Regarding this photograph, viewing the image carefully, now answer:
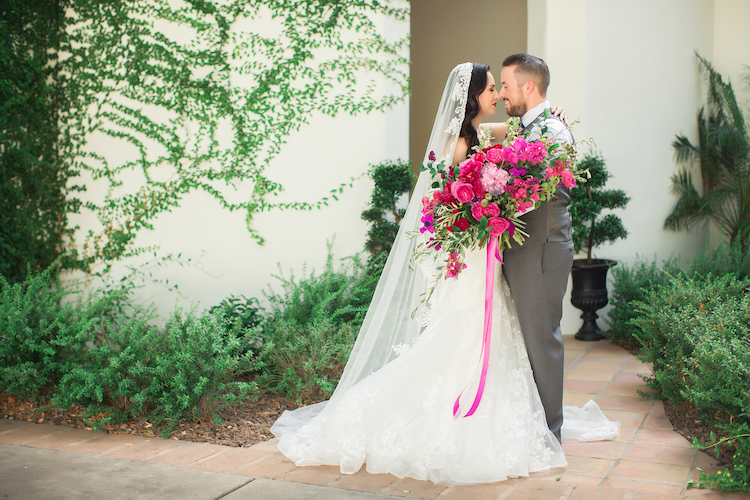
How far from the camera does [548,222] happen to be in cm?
315

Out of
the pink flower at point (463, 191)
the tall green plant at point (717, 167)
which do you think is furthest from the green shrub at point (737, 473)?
the tall green plant at point (717, 167)

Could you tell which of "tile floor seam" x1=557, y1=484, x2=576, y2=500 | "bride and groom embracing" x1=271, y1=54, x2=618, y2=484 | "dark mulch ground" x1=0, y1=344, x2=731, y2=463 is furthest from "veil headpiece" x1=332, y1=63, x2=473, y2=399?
"tile floor seam" x1=557, y1=484, x2=576, y2=500

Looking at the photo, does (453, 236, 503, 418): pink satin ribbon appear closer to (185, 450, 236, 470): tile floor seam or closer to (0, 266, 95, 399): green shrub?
(185, 450, 236, 470): tile floor seam

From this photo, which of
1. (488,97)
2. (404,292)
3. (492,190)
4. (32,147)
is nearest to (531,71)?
(488,97)

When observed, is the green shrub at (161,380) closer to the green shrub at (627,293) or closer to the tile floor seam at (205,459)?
the tile floor seam at (205,459)

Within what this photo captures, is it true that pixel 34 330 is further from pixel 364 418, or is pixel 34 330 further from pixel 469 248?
pixel 469 248

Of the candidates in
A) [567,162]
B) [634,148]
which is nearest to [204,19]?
[567,162]

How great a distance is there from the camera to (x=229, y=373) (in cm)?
405

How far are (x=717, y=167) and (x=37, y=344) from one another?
644 centimetres

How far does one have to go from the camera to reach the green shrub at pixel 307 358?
161 inches

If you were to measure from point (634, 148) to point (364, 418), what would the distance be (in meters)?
4.39

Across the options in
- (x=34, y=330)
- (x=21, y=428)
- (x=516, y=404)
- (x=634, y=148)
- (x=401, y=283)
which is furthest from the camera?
(x=634, y=148)

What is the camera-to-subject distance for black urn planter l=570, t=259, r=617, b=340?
5664 millimetres

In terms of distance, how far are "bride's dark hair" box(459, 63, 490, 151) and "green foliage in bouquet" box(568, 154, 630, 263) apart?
2442 mm
